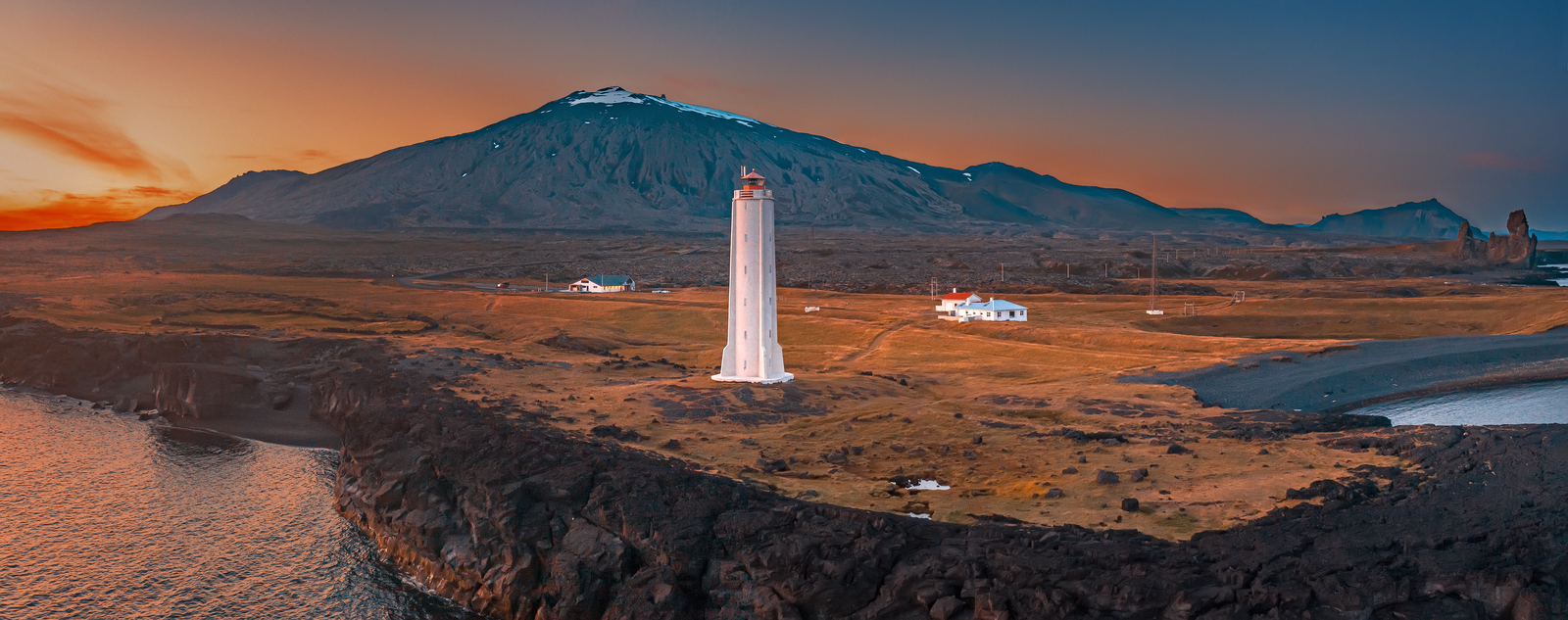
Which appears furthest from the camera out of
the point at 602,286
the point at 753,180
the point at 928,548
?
the point at 602,286

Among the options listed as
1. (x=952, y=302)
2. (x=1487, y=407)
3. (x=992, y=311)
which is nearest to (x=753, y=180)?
(x=992, y=311)

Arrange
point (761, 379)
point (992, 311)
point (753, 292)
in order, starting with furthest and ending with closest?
point (992, 311) < point (761, 379) < point (753, 292)

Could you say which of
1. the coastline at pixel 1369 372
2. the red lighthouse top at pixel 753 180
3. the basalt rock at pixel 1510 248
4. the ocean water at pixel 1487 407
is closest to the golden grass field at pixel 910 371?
the coastline at pixel 1369 372

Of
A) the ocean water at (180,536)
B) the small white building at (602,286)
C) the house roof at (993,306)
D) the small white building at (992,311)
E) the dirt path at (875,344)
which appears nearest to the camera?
the ocean water at (180,536)

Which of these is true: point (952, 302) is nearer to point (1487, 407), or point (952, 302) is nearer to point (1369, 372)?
point (1369, 372)

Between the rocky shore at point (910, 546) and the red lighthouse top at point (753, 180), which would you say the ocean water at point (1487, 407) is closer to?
the rocky shore at point (910, 546)

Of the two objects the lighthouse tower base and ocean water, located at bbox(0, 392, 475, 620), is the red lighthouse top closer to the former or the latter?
the lighthouse tower base
